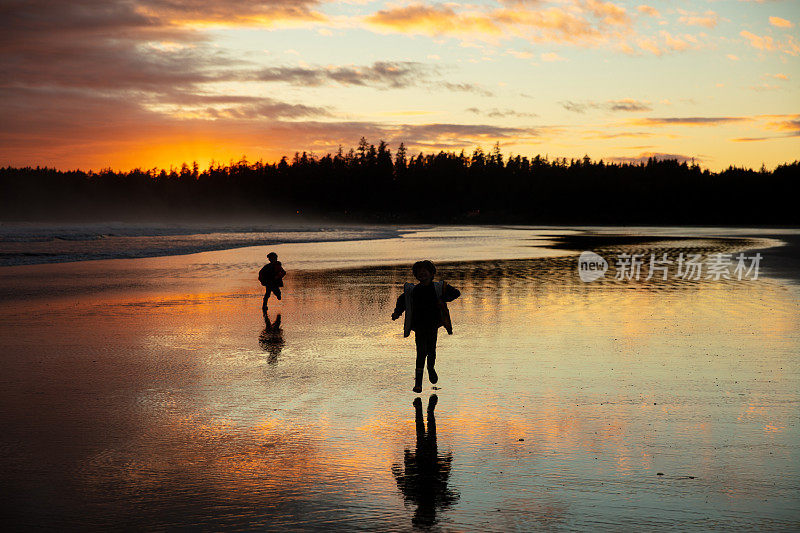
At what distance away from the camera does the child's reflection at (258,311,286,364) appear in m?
10.5

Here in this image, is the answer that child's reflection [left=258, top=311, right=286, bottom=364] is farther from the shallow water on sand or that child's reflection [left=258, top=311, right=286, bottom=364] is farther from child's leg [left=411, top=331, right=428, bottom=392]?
child's leg [left=411, top=331, right=428, bottom=392]

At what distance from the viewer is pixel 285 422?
A: 700cm

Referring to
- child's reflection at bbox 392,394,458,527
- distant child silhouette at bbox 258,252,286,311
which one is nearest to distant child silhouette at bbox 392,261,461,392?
child's reflection at bbox 392,394,458,527

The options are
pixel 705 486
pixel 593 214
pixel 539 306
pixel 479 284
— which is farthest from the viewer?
pixel 593 214

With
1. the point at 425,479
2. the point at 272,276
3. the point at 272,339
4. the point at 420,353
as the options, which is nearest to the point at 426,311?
the point at 420,353

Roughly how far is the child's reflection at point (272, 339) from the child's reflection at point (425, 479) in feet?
13.9

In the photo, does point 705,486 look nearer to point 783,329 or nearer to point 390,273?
point 783,329

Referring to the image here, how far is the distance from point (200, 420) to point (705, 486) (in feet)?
14.1

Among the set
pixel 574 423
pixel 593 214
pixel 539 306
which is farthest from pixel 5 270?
pixel 593 214

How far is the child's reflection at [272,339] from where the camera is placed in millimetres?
10547

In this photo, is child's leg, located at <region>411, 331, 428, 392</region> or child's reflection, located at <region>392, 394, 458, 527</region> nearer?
child's reflection, located at <region>392, 394, 458, 527</region>

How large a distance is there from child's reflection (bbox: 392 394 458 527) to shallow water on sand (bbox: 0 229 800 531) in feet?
0.07

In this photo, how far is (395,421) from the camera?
7086 mm

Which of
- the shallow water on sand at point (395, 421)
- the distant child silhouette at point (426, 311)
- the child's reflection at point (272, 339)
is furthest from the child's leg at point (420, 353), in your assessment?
the child's reflection at point (272, 339)
